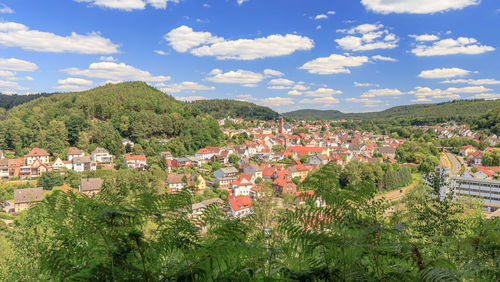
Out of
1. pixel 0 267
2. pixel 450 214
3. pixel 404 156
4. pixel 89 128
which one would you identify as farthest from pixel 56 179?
pixel 404 156

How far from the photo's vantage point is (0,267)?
825cm

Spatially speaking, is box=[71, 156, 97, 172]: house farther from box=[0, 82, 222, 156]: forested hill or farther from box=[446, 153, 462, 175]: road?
box=[446, 153, 462, 175]: road

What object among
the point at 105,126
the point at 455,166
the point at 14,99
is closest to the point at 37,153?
the point at 105,126

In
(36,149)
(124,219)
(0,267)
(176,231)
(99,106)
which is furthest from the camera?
(99,106)

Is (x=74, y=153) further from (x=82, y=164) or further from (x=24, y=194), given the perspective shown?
(x=24, y=194)

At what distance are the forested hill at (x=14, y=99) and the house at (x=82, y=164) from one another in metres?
75.8

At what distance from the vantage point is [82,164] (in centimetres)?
4050

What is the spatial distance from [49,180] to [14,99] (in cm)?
9970

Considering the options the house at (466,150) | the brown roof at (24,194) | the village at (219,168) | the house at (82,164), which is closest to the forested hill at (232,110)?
the village at (219,168)

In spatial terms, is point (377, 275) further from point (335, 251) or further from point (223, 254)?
point (223, 254)

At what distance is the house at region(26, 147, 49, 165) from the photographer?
39609mm

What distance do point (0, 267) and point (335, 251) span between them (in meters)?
10.6

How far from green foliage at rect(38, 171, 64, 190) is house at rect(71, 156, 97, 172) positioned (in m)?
6.02

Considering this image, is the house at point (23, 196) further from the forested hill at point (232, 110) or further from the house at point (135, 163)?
the forested hill at point (232, 110)
